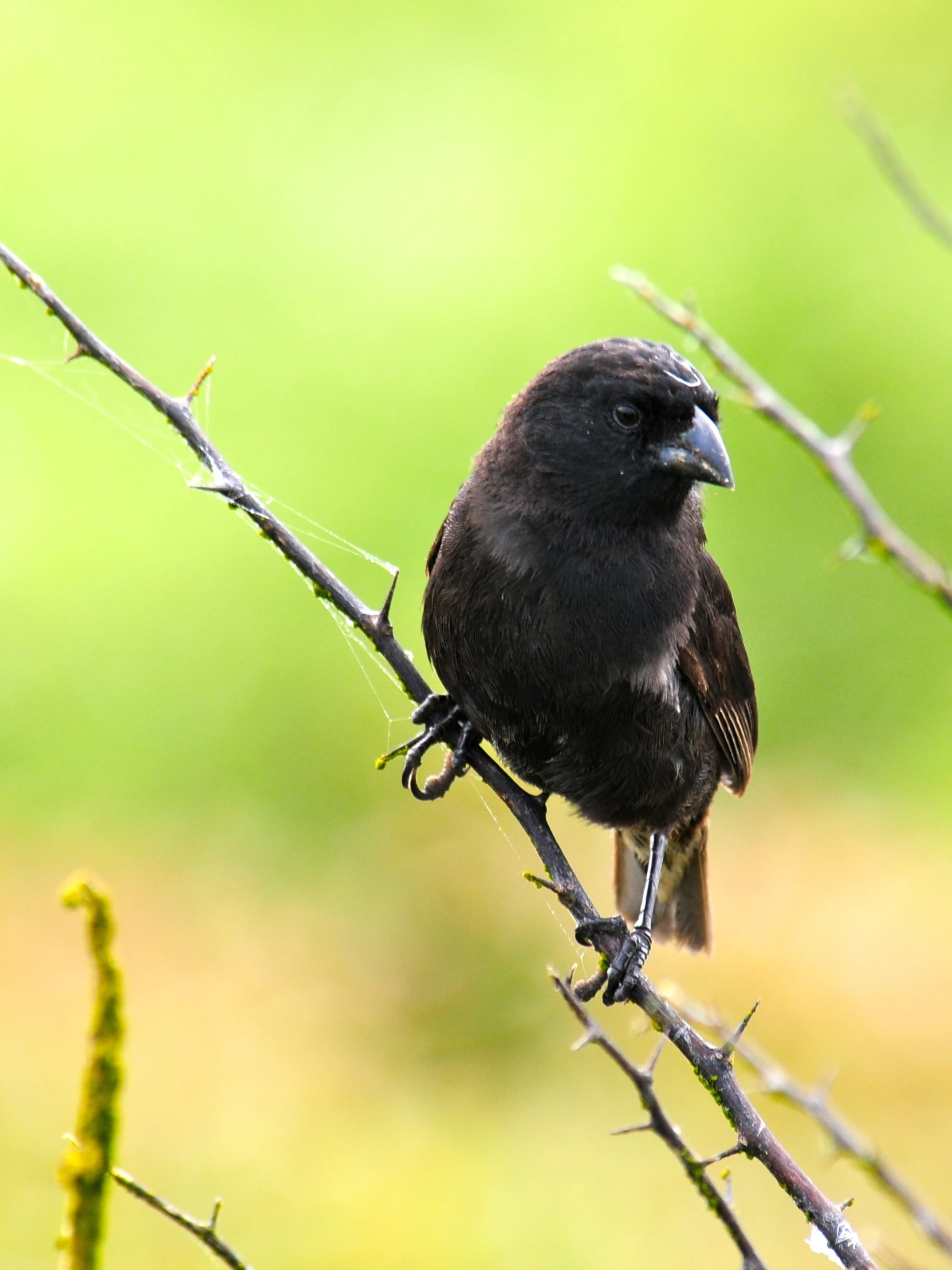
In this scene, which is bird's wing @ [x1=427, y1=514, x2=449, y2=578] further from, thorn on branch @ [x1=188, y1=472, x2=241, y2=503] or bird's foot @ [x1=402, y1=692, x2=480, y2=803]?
thorn on branch @ [x1=188, y1=472, x2=241, y2=503]

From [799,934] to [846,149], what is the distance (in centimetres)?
513

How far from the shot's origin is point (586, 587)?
11.8 ft

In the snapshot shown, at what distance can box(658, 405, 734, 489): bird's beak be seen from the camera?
3.53 metres

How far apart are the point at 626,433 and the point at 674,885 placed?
5.59 ft

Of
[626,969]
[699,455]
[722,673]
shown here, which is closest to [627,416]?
[699,455]

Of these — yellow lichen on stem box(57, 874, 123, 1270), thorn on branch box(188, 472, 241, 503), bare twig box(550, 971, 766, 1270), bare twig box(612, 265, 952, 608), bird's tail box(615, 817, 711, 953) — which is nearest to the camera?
yellow lichen on stem box(57, 874, 123, 1270)

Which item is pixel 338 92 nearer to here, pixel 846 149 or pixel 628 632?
pixel 846 149

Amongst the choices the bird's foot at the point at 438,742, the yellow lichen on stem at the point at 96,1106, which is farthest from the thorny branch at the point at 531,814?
the yellow lichen on stem at the point at 96,1106

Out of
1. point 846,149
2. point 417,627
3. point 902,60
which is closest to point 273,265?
point 417,627

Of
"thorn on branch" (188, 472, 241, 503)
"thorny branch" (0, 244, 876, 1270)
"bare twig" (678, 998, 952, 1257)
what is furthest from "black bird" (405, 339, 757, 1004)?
"bare twig" (678, 998, 952, 1257)

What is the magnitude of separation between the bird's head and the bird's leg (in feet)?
3.24

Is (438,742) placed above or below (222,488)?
above

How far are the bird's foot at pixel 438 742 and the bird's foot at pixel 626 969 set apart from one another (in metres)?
0.55

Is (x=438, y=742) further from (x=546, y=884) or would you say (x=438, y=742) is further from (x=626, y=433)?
(x=546, y=884)
